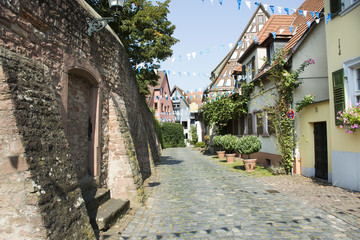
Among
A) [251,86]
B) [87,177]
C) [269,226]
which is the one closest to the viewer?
[269,226]

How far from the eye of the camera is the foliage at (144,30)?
12.5m

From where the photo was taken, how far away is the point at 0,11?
318 centimetres

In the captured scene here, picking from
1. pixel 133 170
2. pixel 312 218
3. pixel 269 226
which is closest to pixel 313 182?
pixel 312 218

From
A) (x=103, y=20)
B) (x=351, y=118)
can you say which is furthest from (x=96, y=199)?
(x=351, y=118)

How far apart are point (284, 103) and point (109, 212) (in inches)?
328

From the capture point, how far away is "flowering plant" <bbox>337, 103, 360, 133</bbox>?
21.9ft

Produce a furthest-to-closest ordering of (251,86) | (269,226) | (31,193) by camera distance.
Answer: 1. (251,86)
2. (269,226)
3. (31,193)

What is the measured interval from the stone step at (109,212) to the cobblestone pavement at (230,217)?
0.20 m

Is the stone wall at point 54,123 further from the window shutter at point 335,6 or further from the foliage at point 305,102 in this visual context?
the window shutter at point 335,6

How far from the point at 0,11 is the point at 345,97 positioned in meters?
7.94

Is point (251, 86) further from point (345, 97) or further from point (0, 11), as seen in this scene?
point (0, 11)

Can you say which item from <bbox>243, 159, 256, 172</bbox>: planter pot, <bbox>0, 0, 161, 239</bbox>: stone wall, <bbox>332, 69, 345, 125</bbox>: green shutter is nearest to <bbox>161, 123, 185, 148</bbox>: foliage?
<bbox>243, 159, 256, 172</bbox>: planter pot

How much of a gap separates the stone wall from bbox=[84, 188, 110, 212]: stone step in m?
0.36

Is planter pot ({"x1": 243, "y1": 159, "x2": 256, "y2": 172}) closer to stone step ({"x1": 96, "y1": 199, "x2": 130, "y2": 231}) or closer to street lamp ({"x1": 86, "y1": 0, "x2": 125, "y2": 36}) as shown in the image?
stone step ({"x1": 96, "y1": 199, "x2": 130, "y2": 231})
